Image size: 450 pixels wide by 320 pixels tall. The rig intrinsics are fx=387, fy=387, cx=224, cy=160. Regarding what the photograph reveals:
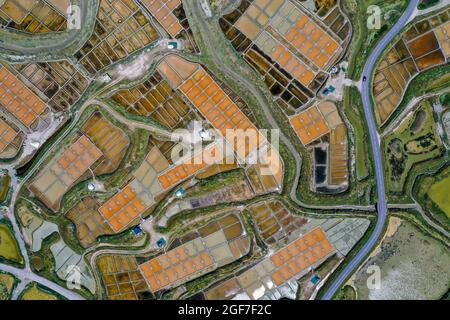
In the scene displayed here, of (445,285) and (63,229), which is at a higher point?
(63,229)

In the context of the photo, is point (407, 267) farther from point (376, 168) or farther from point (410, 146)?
point (410, 146)

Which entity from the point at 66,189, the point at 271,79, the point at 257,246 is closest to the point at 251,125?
the point at 271,79

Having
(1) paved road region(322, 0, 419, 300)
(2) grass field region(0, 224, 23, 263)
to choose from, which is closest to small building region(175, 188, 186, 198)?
(1) paved road region(322, 0, 419, 300)

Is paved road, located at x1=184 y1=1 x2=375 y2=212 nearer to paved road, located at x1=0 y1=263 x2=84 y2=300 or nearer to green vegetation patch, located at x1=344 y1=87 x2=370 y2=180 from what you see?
green vegetation patch, located at x1=344 y1=87 x2=370 y2=180

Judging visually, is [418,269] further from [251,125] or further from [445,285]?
[251,125]

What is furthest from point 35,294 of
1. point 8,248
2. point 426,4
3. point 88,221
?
point 426,4

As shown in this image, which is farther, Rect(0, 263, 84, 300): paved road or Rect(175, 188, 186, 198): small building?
Rect(0, 263, 84, 300): paved road
